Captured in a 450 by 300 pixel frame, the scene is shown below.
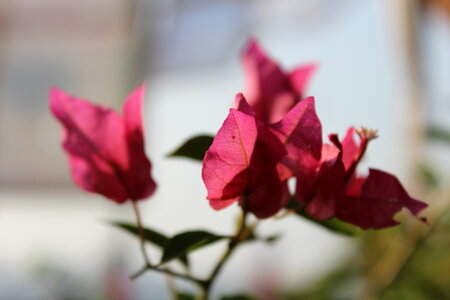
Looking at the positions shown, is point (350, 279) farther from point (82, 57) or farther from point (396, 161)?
point (82, 57)

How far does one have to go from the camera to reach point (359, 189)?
281mm

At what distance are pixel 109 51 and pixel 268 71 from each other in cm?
276

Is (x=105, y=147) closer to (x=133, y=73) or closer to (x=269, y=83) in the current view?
(x=269, y=83)

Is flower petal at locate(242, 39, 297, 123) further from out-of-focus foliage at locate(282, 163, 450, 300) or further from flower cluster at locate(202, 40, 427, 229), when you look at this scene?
out-of-focus foliage at locate(282, 163, 450, 300)

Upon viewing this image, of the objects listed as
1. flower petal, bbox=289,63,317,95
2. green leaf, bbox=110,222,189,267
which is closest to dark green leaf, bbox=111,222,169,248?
green leaf, bbox=110,222,189,267

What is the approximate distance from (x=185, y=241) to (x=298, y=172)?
0.06 m

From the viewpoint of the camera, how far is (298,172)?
0.87 ft

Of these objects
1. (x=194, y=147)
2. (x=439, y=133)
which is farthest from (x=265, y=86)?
(x=439, y=133)

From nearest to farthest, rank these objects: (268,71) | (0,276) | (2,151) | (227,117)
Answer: (227,117) → (268,71) → (0,276) → (2,151)

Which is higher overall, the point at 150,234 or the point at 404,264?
the point at 150,234

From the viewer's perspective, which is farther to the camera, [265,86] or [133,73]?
[133,73]

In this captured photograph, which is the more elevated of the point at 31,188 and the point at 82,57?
the point at 82,57

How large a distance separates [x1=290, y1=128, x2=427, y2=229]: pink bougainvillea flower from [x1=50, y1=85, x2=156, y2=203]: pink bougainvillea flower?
9 centimetres

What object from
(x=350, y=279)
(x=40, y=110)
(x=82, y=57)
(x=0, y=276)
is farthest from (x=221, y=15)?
(x=350, y=279)
